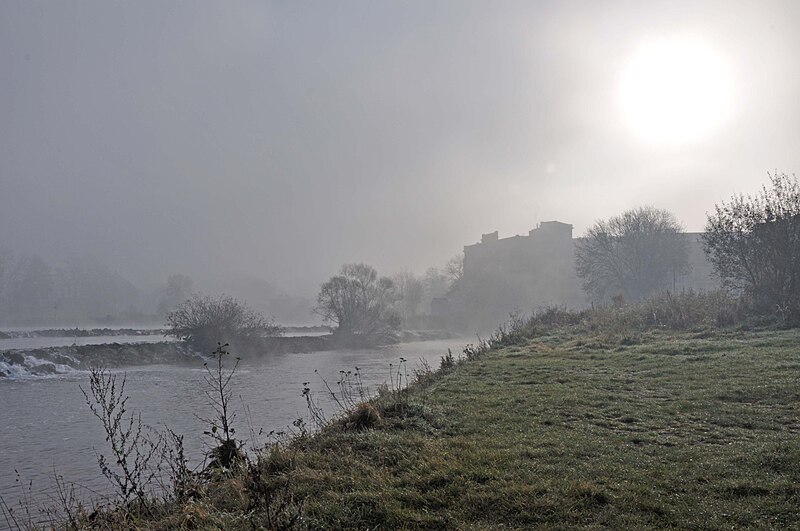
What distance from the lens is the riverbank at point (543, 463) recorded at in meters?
4.26

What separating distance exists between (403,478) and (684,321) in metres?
18.5

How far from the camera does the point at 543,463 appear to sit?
5.46 m

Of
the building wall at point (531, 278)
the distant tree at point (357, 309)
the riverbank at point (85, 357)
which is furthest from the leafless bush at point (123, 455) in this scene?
the building wall at point (531, 278)

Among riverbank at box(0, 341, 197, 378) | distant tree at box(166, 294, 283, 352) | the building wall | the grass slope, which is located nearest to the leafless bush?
the grass slope

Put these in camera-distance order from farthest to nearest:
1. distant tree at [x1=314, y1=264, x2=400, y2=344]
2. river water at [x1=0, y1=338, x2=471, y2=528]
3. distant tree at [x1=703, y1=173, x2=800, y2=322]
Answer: distant tree at [x1=314, y1=264, x2=400, y2=344] → distant tree at [x1=703, y1=173, x2=800, y2=322] → river water at [x1=0, y1=338, x2=471, y2=528]

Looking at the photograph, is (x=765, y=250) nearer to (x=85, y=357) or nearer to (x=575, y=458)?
(x=575, y=458)

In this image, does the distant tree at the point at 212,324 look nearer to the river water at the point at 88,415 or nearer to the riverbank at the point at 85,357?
the riverbank at the point at 85,357

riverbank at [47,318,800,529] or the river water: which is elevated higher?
riverbank at [47,318,800,529]

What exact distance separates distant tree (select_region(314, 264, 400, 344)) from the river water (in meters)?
24.5

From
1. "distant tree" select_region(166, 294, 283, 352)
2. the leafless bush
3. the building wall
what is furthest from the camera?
the building wall

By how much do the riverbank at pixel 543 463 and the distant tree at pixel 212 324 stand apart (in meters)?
31.1

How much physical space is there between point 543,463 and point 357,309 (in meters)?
48.1

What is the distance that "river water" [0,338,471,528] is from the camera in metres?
9.97

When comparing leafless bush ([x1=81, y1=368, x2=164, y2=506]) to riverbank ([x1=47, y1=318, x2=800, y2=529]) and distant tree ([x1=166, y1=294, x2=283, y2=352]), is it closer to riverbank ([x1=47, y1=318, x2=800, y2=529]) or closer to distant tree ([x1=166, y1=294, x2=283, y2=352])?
riverbank ([x1=47, y1=318, x2=800, y2=529])
